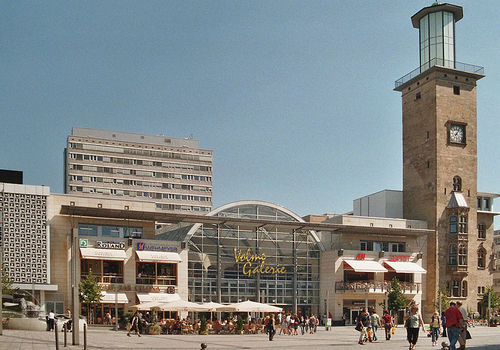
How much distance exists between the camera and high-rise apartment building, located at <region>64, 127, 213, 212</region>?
4225 inches

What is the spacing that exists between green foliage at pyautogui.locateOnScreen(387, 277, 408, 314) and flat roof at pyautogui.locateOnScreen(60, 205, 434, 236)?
6.01m

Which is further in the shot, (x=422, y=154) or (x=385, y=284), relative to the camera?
(x=422, y=154)

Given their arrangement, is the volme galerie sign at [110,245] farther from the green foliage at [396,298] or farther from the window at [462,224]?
the window at [462,224]

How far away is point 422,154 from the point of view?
7100 cm

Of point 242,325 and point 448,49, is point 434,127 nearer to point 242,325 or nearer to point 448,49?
point 448,49

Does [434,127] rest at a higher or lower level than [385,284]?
higher

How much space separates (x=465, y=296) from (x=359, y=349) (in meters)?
45.1

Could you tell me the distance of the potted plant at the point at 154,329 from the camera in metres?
43.4

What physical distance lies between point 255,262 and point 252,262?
0.99 feet

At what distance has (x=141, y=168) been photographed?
370 feet

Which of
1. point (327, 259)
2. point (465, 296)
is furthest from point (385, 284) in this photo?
point (465, 296)

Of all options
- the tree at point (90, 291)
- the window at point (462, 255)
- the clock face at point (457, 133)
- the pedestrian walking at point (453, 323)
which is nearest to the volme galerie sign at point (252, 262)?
the tree at point (90, 291)

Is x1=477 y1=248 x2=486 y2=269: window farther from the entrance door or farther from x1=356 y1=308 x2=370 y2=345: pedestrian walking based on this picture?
x1=356 y1=308 x2=370 y2=345: pedestrian walking

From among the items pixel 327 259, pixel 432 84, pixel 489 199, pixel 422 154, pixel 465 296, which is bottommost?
pixel 465 296
